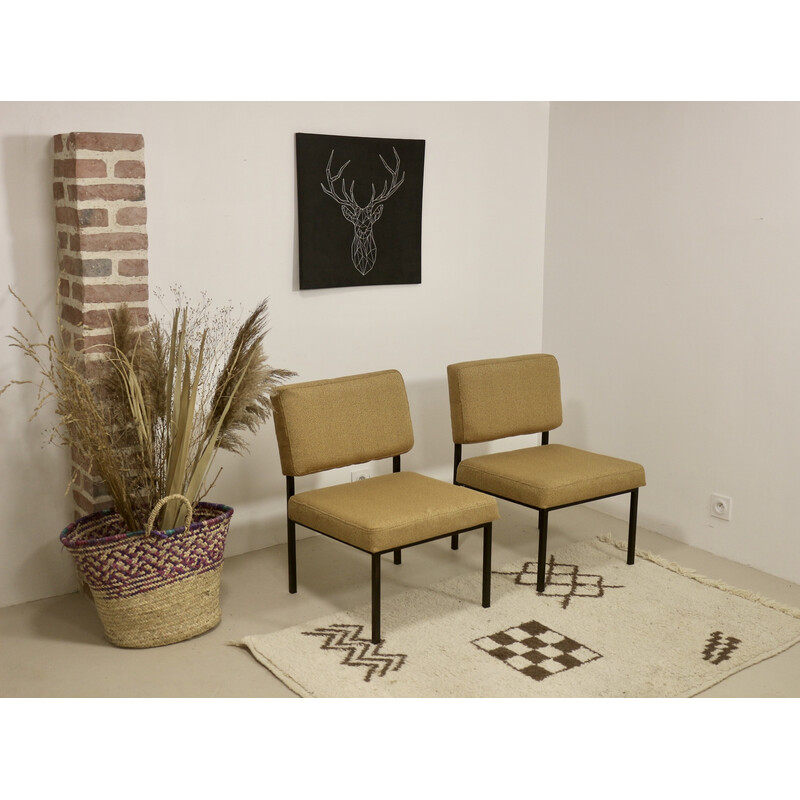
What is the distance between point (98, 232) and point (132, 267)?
173mm

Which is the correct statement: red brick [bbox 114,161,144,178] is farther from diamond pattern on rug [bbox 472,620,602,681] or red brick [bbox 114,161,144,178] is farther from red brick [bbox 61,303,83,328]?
diamond pattern on rug [bbox 472,620,602,681]

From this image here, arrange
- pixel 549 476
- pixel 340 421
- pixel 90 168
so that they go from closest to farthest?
pixel 90 168 < pixel 340 421 < pixel 549 476

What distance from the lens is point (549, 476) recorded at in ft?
12.6

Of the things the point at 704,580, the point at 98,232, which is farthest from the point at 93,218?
the point at 704,580

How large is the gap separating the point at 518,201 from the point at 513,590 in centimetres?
208

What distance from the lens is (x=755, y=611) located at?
11.8ft

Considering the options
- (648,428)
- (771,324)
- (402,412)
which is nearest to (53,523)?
(402,412)

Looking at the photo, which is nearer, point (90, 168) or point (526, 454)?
point (90, 168)

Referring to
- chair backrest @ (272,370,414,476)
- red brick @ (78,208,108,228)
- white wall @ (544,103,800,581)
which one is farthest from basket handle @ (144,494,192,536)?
white wall @ (544,103,800,581)

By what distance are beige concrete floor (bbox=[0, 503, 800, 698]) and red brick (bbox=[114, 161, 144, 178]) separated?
1.64 m

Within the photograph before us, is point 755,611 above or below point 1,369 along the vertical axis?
below

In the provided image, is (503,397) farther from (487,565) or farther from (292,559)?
(292,559)

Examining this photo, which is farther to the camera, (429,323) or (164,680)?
(429,323)

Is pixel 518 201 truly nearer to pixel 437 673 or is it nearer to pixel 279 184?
pixel 279 184
